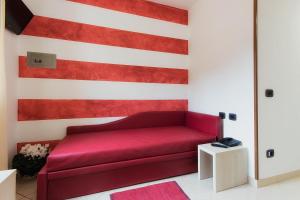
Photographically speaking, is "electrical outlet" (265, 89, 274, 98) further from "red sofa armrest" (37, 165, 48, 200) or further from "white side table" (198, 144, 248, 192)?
"red sofa armrest" (37, 165, 48, 200)

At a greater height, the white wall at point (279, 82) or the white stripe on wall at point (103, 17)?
the white stripe on wall at point (103, 17)

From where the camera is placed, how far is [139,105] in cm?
271

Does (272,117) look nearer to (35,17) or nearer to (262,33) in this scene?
(262,33)

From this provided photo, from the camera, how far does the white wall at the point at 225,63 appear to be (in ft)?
6.11

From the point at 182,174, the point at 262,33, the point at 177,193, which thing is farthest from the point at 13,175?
the point at 262,33

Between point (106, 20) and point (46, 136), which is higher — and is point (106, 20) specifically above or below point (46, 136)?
above

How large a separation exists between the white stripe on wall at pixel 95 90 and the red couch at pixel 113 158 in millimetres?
463

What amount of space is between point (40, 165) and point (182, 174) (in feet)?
5.66

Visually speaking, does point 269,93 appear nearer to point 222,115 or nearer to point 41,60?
point 222,115

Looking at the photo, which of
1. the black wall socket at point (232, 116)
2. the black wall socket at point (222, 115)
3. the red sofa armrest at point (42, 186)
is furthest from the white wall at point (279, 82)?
the red sofa armrest at point (42, 186)

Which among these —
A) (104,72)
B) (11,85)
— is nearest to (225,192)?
(104,72)

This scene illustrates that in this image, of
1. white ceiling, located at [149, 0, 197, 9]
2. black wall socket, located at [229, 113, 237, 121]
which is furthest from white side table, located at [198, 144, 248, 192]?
white ceiling, located at [149, 0, 197, 9]

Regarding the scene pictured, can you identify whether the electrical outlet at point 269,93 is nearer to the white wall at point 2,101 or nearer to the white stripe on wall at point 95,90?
the white stripe on wall at point 95,90

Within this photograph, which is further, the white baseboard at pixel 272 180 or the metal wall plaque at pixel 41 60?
the metal wall plaque at pixel 41 60
